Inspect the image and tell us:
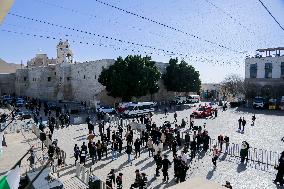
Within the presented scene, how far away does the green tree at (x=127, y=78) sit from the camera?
42781 mm

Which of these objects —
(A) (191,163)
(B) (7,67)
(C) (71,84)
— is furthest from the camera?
(B) (7,67)

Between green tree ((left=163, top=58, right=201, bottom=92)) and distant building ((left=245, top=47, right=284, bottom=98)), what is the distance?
1201cm

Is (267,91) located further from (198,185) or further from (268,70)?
(198,185)

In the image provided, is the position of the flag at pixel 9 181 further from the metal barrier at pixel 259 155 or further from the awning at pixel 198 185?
the metal barrier at pixel 259 155

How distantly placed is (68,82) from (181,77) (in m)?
20.3

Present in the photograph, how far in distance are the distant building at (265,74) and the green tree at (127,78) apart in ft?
78.4

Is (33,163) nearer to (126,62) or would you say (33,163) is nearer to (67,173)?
(67,173)

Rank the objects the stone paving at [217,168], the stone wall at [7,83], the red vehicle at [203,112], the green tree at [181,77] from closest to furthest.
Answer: the stone paving at [217,168] < the red vehicle at [203,112] < the green tree at [181,77] < the stone wall at [7,83]

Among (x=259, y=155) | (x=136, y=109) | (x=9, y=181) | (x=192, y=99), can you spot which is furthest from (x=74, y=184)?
(x=192, y=99)

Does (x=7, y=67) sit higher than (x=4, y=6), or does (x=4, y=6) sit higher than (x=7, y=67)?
(x=7, y=67)

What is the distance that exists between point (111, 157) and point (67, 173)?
3.52 m

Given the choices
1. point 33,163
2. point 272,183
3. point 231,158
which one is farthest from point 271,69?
point 33,163

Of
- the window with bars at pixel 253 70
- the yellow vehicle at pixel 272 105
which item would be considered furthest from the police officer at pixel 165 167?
the window with bars at pixel 253 70

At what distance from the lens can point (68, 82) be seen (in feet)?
181
